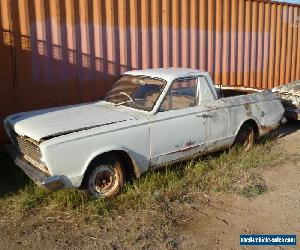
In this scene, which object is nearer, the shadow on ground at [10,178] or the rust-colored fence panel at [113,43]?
the shadow on ground at [10,178]

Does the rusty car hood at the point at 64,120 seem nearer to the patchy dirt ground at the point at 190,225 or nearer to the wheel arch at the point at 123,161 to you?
the wheel arch at the point at 123,161

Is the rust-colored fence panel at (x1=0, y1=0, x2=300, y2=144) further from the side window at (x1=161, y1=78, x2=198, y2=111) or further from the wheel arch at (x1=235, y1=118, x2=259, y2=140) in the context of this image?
→ the wheel arch at (x1=235, y1=118, x2=259, y2=140)

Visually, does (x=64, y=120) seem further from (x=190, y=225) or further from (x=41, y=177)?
(x=190, y=225)

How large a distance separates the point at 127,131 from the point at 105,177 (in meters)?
0.61

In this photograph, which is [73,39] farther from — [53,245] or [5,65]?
[53,245]

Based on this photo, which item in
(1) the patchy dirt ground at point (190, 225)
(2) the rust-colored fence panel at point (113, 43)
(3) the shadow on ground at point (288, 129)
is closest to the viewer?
(1) the patchy dirt ground at point (190, 225)

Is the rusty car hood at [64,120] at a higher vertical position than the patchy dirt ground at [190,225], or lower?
higher

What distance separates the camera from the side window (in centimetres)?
530

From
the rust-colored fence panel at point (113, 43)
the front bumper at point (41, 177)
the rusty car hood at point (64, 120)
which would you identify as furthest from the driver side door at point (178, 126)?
the rust-colored fence panel at point (113, 43)

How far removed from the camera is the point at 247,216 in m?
4.39

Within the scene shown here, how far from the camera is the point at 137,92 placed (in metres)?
5.47

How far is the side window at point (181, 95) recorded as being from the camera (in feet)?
17.4

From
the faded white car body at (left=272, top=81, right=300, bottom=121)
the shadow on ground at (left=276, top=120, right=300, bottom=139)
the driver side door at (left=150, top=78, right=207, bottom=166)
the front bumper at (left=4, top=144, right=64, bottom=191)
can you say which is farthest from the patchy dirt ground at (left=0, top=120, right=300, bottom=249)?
the faded white car body at (left=272, top=81, right=300, bottom=121)

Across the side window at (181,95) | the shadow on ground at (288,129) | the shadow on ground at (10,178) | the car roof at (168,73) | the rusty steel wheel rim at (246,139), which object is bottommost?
the shadow on ground at (288,129)
